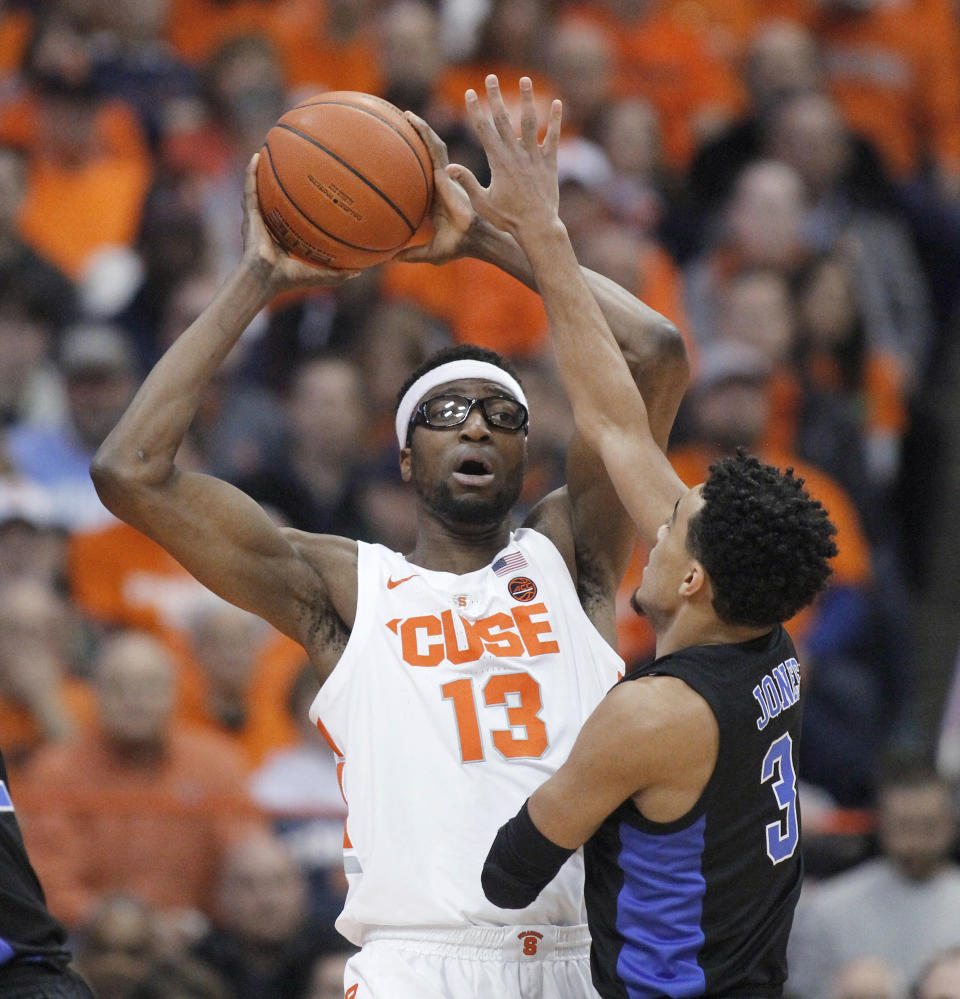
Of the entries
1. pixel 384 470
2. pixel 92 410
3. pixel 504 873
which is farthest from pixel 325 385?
pixel 504 873

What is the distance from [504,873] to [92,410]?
15.6 feet

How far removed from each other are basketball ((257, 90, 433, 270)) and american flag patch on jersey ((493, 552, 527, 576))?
35.1 inches

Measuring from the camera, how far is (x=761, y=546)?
11.9 ft

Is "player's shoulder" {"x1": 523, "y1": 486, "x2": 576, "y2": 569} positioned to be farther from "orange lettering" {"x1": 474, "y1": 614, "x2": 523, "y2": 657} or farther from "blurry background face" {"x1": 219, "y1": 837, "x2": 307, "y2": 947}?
"blurry background face" {"x1": 219, "y1": 837, "x2": 307, "y2": 947}

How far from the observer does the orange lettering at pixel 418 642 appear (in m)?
4.41

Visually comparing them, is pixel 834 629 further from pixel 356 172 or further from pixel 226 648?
pixel 356 172

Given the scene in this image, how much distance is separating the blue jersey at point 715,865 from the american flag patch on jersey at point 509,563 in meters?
0.97

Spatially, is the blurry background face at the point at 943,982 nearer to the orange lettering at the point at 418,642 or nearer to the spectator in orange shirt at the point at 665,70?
the orange lettering at the point at 418,642

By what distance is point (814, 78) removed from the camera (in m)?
10.8

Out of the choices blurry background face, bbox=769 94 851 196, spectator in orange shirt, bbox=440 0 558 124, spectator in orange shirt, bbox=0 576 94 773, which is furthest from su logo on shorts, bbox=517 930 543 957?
blurry background face, bbox=769 94 851 196

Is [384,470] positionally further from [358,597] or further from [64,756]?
[358,597]

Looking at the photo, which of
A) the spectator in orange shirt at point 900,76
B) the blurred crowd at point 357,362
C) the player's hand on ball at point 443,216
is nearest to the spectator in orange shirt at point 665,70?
the blurred crowd at point 357,362

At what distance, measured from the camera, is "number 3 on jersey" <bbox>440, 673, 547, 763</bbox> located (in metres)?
4.31

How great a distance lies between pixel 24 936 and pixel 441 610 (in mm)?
1335
